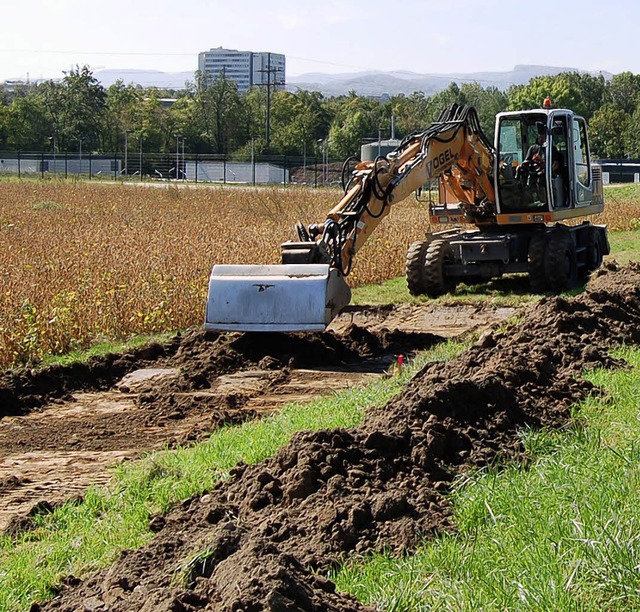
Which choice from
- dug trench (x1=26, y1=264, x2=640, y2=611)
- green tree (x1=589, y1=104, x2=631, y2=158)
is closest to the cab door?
dug trench (x1=26, y1=264, x2=640, y2=611)

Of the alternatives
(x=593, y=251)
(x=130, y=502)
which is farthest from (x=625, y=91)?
(x=130, y=502)

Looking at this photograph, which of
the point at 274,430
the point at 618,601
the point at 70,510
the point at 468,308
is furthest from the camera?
the point at 468,308

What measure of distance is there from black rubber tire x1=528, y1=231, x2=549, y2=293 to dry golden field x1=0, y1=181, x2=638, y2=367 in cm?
326

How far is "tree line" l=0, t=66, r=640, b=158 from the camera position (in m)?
90.2

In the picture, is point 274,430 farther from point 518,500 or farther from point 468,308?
point 468,308

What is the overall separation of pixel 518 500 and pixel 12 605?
2.76 m

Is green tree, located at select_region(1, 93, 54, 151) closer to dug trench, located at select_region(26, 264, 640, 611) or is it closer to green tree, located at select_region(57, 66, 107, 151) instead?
green tree, located at select_region(57, 66, 107, 151)

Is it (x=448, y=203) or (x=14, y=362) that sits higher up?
(x=448, y=203)

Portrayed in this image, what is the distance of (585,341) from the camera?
10.7 metres

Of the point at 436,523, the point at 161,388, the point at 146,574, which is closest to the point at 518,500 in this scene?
the point at 436,523

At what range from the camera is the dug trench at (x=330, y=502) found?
184 inches

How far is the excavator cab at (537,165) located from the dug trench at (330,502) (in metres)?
8.47

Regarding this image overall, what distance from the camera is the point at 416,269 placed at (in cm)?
1697

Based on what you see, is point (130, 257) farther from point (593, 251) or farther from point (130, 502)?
point (130, 502)
